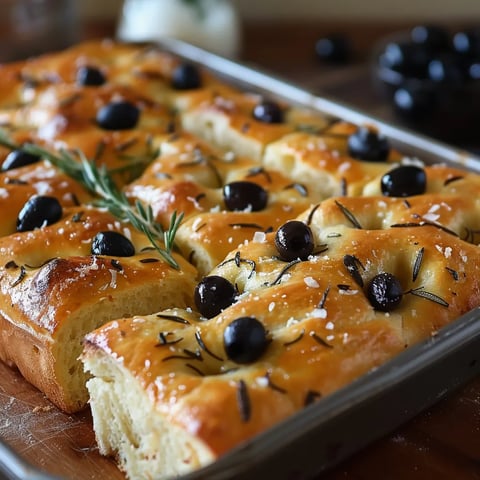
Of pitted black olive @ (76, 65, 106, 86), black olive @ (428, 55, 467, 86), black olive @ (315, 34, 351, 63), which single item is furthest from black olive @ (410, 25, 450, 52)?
pitted black olive @ (76, 65, 106, 86)

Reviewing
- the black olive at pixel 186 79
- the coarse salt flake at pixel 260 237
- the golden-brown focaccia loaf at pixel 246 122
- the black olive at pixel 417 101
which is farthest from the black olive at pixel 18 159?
the black olive at pixel 417 101

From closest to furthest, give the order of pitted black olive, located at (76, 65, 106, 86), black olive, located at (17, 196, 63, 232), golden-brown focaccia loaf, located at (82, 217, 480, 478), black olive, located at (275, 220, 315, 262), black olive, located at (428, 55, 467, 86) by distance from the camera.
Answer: golden-brown focaccia loaf, located at (82, 217, 480, 478) → black olive, located at (275, 220, 315, 262) → black olive, located at (17, 196, 63, 232) → pitted black olive, located at (76, 65, 106, 86) → black olive, located at (428, 55, 467, 86)

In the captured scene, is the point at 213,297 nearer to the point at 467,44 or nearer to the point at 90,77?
the point at 90,77

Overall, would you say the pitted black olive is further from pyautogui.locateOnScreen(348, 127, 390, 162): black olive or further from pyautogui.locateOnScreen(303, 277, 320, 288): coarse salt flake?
pyautogui.locateOnScreen(303, 277, 320, 288): coarse salt flake

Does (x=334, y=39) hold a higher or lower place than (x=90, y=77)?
lower

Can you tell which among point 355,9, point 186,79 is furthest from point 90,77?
point 355,9

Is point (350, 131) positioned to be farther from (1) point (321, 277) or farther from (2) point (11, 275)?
(2) point (11, 275)

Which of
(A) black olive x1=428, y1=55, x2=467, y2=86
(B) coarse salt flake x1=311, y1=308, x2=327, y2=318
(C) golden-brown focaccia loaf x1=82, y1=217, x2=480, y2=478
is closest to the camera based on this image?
(C) golden-brown focaccia loaf x1=82, y1=217, x2=480, y2=478
